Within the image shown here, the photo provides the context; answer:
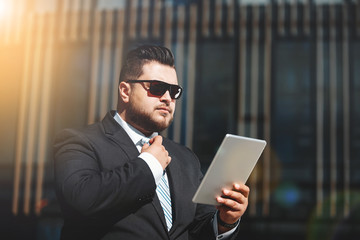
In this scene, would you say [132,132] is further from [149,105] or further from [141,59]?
[141,59]

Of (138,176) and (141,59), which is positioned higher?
(141,59)

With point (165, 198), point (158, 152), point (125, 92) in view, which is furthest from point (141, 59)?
point (165, 198)

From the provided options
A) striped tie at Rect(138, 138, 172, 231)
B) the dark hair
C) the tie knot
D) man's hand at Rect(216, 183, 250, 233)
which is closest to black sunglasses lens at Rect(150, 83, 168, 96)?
the dark hair

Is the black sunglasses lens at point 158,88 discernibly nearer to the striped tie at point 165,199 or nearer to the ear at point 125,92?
the ear at point 125,92

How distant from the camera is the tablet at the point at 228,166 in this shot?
2008mm

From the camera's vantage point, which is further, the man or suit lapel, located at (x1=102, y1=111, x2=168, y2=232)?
suit lapel, located at (x1=102, y1=111, x2=168, y2=232)

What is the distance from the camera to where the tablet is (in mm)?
2008

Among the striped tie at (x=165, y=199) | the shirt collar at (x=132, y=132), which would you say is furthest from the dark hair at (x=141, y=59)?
Result: the striped tie at (x=165, y=199)

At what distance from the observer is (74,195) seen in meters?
1.91

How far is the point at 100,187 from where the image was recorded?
74.6 inches

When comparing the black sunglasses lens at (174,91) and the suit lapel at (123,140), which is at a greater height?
the black sunglasses lens at (174,91)

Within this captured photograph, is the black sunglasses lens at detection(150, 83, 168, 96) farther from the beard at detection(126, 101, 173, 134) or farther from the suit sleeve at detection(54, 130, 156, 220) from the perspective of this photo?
the suit sleeve at detection(54, 130, 156, 220)

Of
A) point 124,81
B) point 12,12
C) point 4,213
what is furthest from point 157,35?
point 124,81

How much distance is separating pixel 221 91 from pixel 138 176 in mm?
7847
